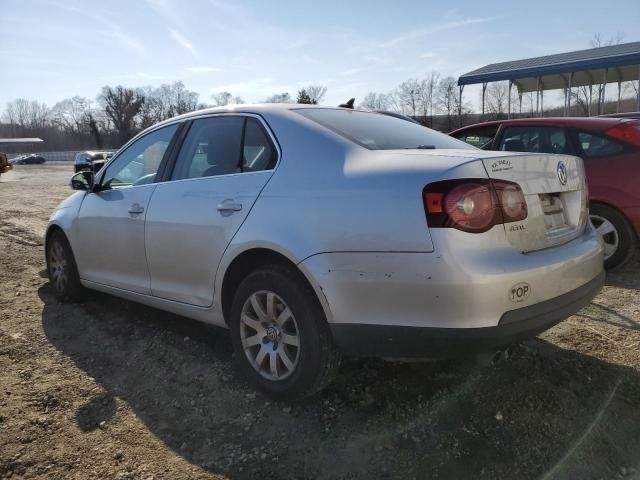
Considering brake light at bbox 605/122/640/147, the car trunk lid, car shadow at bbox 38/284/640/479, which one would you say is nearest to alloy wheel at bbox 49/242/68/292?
car shadow at bbox 38/284/640/479

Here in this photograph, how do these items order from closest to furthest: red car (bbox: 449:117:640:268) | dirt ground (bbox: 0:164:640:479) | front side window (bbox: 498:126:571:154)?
1. dirt ground (bbox: 0:164:640:479)
2. red car (bbox: 449:117:640:268)
3. front side window (bbox: 498:126:571:154)

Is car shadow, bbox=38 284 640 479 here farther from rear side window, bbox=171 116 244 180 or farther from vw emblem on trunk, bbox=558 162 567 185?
rear side window, bbox=171 116 244 180

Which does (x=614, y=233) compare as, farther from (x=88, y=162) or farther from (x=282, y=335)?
(x=88, y=162)

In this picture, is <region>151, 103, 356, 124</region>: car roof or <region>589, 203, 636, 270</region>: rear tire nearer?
<region>151, 103, 356, 124</region>: car roof

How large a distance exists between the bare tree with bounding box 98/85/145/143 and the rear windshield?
102 meters

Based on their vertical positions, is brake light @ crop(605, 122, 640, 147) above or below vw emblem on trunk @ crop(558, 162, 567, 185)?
above

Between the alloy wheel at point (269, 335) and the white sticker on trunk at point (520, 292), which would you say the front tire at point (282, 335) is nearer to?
the alloy wheel at point (269, 335)

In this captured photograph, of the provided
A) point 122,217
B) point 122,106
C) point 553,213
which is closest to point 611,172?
point 553,213

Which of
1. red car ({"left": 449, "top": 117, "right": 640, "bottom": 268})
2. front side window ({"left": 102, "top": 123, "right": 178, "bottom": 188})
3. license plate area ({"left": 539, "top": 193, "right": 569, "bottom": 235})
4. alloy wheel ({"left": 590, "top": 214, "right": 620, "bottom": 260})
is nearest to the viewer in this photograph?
license plate area ({"left": 539, "top": 193, "right": 569, "bottom": 235})

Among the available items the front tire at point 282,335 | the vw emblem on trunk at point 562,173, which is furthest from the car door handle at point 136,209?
the vw emblem on trunk at point 562,173

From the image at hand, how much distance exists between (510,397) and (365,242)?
125 cm

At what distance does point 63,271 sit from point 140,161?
1.48 meters

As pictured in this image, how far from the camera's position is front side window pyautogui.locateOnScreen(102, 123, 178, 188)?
383 cm

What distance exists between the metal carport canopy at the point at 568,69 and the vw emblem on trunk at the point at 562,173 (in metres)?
17.6
